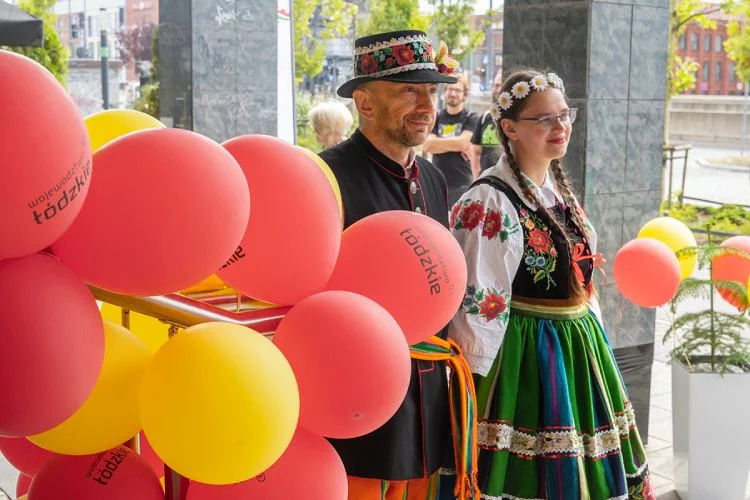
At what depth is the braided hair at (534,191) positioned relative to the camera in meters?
2.77

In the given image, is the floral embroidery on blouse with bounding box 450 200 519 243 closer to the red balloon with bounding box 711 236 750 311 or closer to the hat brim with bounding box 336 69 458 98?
the hat brim with bounding box 336 69 458 98

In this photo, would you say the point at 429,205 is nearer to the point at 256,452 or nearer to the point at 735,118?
the point at 256,452

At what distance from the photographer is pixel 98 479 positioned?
1.63m

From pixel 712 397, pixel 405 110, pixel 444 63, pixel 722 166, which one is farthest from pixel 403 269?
pixel 722 166

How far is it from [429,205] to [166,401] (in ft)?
4.42

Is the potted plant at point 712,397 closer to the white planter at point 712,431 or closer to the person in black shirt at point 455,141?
the white planter at point 712,431

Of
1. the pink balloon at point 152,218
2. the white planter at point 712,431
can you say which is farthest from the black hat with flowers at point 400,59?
the white planter at point 712,431

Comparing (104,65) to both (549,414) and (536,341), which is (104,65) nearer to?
(536,341)

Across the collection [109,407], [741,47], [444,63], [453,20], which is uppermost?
[453,20]

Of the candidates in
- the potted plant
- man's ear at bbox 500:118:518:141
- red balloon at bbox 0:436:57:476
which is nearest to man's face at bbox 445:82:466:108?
the potted plant

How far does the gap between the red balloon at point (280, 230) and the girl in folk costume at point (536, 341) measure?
1013 mm

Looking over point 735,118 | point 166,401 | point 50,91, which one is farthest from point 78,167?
point 735,118

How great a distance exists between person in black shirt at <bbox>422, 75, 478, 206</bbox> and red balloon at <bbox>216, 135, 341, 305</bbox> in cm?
471

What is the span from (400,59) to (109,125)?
944 mm
